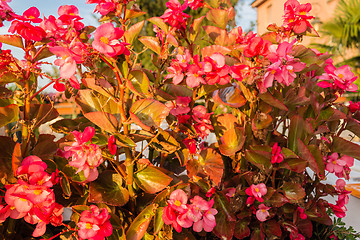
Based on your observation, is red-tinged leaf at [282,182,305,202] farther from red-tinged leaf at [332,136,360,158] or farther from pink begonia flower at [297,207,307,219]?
red-tinged leaf at [332,136,360,158]

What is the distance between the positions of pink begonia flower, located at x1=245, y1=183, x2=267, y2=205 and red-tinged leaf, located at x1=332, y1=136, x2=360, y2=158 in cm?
25

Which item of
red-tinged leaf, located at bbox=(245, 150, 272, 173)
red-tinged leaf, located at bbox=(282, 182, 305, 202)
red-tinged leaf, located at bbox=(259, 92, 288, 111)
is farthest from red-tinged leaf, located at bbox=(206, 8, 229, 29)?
red-tinged leaf, located at bbox=(282, 182, 305, 202)

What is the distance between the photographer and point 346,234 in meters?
0.92

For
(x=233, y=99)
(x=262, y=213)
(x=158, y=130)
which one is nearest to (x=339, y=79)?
(x=233, y=99)

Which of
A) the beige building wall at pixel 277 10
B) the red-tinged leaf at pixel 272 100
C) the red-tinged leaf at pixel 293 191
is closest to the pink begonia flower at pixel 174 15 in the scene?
the red-tinged leaf at pixel 272 100

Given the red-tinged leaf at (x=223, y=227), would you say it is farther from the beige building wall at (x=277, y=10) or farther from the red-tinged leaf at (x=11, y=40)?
the beige building wall at (x=277, y=10)

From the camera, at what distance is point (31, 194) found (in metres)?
0.51

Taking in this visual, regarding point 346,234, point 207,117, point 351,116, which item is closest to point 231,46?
point 207,117

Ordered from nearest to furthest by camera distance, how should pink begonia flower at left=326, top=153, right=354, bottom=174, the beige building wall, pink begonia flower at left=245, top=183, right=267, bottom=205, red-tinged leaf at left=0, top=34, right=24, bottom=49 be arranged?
red-tinged leaf at left=0, top=34, right=24, bottom=49, pink begonia flower at left=245, top=183, right=267, bottom=205, pink begonia flower at left=326, top=153, right=354, bottom=174, the beige building wall

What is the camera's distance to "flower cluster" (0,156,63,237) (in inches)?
20.2

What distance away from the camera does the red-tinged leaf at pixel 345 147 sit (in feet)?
2.55

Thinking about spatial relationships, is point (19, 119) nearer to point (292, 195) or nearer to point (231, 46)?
point (231, 46)

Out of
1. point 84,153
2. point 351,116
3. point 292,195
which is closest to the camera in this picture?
point 84,153

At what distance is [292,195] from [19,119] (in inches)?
24.9
